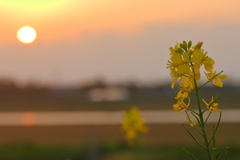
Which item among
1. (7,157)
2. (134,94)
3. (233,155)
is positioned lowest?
(233,155)

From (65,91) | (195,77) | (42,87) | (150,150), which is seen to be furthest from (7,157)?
(65,91)

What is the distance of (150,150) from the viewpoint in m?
7.82

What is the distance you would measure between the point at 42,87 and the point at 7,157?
39977 millimetres

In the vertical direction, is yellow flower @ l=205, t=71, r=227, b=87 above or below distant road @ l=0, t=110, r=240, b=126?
below

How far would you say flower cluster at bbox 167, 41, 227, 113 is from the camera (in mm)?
1300

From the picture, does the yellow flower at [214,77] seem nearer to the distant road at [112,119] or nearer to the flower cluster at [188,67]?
the flower cluster at [188,67]

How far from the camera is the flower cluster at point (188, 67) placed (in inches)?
51.2

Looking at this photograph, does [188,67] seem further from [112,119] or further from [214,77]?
[112,119]

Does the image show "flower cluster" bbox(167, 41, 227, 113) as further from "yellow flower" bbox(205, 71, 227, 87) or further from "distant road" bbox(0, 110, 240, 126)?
"distant road" bbox(0, 110, 240, 126)

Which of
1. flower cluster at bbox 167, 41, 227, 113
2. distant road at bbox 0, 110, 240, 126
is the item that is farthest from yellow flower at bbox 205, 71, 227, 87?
distant road at bbox 0, 110, 240, 126

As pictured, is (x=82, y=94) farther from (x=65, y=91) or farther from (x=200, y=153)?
(x=200, y=153)

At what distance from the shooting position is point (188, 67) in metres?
1.29

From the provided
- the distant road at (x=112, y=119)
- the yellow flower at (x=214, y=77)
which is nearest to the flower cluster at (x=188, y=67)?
the yellow flower at (x=214, y=77)

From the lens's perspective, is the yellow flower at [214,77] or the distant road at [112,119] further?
the distant road at [112,119]
